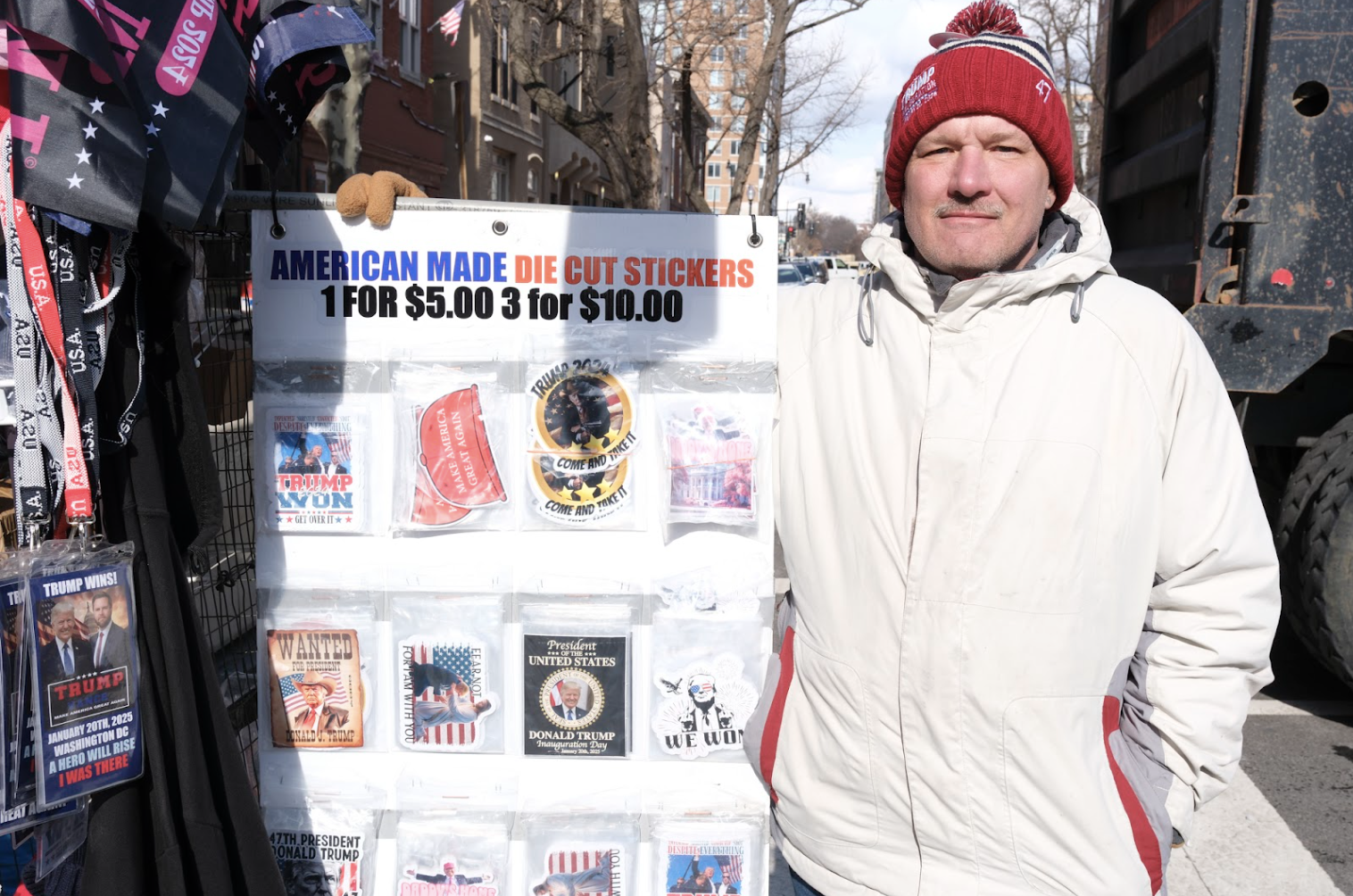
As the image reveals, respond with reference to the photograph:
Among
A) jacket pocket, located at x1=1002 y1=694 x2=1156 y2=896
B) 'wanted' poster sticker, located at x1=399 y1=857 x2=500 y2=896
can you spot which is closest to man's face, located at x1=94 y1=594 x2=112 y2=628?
'wanted' poster sticker, located at x1=399 y1=857 x2=500 y2=896

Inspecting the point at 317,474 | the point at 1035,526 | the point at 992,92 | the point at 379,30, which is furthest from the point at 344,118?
the point at 379,30

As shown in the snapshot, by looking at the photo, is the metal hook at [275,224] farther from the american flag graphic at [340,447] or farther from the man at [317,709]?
the man at [317,709]

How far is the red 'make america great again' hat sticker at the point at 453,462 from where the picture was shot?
223 cm

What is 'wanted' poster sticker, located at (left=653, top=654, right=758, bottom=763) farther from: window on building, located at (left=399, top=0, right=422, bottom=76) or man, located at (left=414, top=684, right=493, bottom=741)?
window on building, located at (left=399, top=0, right=422, bottom=76)

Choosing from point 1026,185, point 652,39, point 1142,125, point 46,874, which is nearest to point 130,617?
point 46,874

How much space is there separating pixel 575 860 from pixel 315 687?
2.22 feet

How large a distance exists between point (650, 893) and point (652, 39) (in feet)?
48.0

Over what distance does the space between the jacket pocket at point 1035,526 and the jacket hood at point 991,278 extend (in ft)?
0.75

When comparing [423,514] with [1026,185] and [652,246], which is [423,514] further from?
[1026,185]

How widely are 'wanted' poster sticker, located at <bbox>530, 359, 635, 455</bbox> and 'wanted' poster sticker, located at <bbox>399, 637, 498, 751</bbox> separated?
0.48 metres

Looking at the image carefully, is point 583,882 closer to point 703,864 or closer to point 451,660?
point 703,864

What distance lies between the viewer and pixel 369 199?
2.19 metres

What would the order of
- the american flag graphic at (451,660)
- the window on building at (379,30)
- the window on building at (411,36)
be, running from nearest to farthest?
the american flag graphic at (451,660) → the window on building at (379,30) → the window on building at (411,36)

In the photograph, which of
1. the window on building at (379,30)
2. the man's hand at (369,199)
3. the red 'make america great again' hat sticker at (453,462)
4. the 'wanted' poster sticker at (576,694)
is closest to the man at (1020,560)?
the 'wanted' poster sticker at (576,694)
